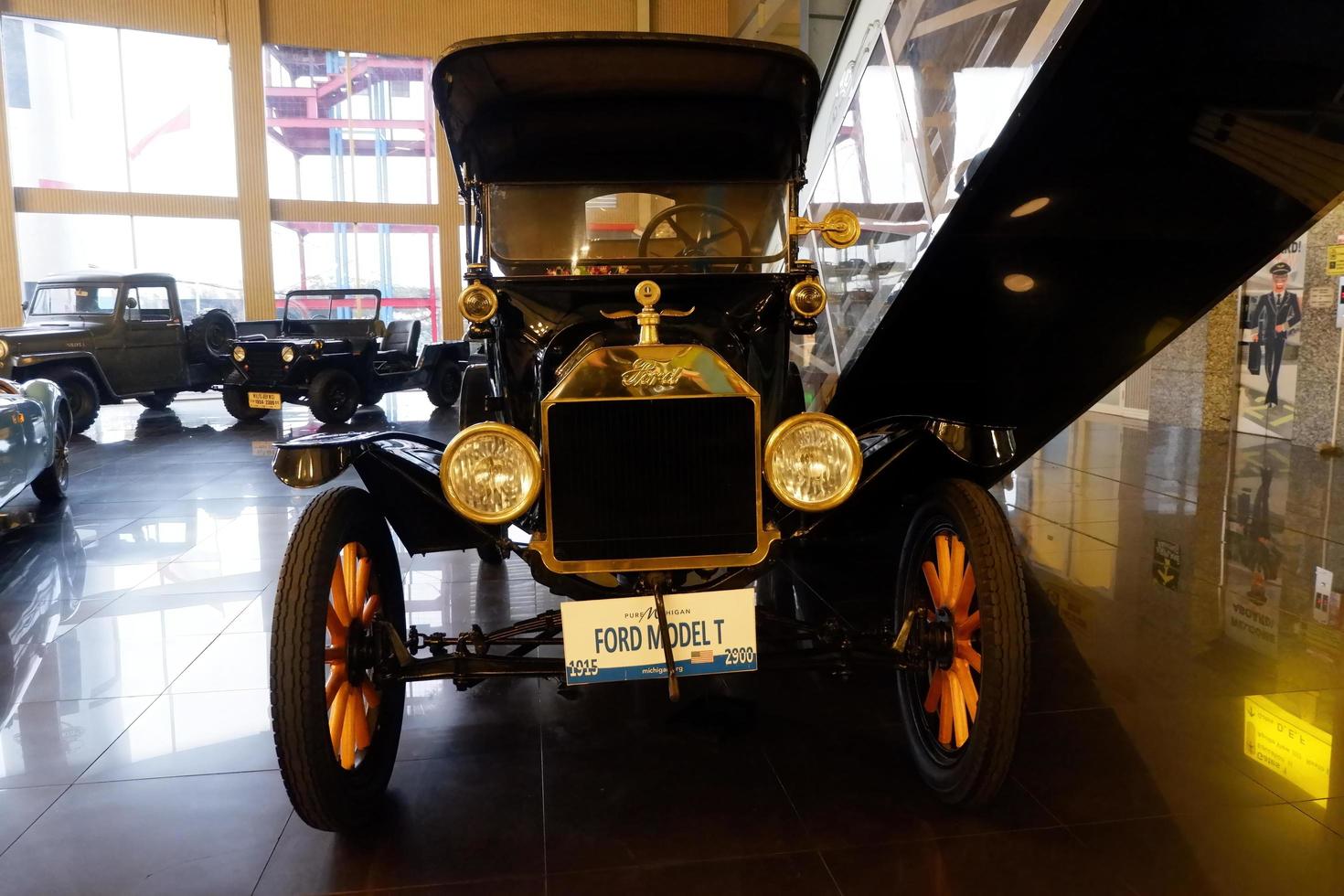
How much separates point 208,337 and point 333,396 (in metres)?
1.97

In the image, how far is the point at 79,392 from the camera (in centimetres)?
866

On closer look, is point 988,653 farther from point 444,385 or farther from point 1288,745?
point 444,385

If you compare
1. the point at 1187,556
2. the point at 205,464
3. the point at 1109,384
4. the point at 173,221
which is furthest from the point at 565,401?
the point at 173,221

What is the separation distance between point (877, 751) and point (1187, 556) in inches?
102

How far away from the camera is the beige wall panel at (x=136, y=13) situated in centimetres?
1334

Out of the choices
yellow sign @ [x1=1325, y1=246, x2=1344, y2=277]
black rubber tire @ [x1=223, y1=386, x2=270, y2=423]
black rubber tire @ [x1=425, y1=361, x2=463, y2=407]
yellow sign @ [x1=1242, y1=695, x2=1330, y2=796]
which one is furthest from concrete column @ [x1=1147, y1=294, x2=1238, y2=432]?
black rubber tire @ [x1=223, y1=386, x2=270, y2=423]

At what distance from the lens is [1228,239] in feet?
10.3

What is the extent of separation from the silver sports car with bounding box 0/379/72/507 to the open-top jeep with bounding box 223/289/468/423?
3.57 metres

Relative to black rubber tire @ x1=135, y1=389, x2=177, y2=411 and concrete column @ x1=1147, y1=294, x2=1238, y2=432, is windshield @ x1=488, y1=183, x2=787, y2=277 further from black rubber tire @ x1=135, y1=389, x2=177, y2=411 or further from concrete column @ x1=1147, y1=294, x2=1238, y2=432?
black rubber tire @ x1=135, y1=389, x2=177, y2=411

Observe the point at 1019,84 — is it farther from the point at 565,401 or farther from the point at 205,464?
the point at 205,464

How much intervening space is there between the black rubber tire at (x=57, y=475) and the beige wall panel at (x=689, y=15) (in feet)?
41.9

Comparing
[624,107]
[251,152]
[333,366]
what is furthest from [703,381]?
[251,152]

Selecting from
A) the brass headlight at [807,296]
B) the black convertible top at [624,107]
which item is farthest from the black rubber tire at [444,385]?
the brass headlight at [807,296]

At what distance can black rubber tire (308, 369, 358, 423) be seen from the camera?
9211 millimetres
